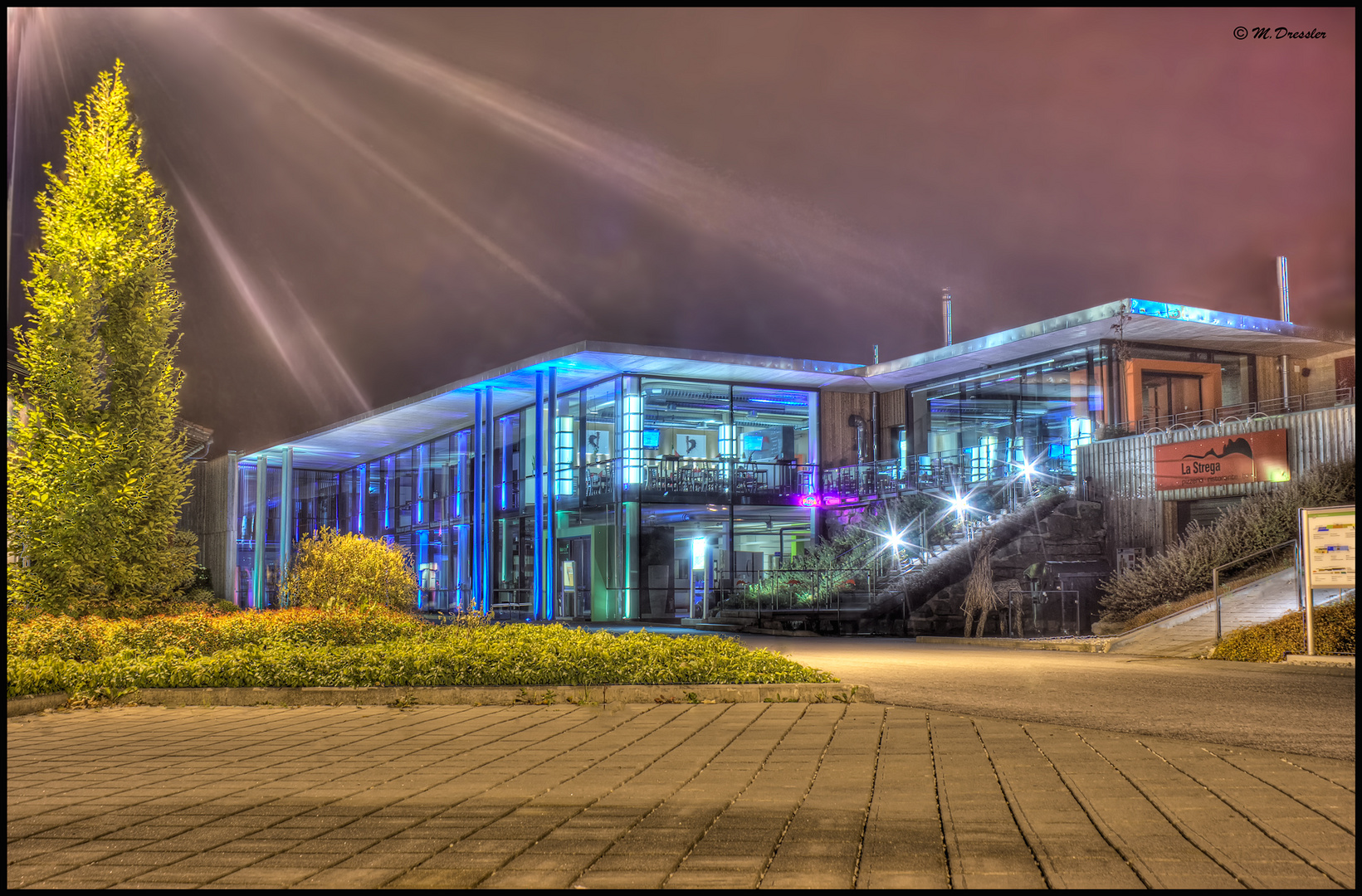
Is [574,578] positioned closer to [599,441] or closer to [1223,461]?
[599,441]

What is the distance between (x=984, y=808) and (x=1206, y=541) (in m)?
14.6

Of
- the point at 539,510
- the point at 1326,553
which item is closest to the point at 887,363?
the point at 539,510

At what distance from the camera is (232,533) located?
30.0 metres

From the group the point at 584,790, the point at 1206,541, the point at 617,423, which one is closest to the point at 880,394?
the point at 617,423

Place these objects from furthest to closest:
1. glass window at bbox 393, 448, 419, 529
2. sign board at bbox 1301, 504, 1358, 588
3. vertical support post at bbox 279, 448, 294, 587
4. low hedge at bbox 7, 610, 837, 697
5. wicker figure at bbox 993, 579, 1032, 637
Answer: glass window at bbox 393, 448, 419, 529 < vertical support post at bbox 279, 448, 294, 587 < wicker figure at bbox 993, 579, 1032, 637 < sign board at bbox 1301, 504, 1358, 588 < low hedge at bbox 7, 610, 837, 697

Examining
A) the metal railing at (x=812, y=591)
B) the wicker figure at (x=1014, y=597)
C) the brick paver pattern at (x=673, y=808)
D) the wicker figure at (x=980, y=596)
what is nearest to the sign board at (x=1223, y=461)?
the wicker figure at (x=1014, y=597)

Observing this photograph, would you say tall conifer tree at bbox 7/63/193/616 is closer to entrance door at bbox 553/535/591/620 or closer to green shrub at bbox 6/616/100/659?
green shrub at bbox 6/616/100/659

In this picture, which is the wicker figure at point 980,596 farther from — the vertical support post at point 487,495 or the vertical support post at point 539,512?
the vertical support post at point 487,495

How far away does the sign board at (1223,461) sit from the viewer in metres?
20.0

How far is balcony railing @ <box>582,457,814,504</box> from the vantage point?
1040 inches

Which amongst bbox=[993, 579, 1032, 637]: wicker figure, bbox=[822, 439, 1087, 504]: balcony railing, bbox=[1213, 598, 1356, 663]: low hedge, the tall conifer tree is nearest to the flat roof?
bbox=[822, 439, 1087, 504]: balcony railing

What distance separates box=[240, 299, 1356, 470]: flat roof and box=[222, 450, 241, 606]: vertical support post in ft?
13.2

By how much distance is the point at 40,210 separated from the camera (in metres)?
14.6

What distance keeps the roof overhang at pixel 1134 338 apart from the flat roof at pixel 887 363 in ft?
0.07
